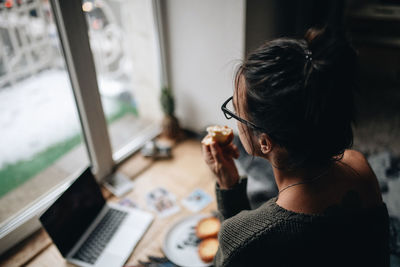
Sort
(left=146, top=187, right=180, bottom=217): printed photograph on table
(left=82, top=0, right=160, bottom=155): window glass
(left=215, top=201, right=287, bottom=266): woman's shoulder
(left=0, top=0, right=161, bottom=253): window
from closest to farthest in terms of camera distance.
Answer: (left=215, top=201, right=287, bottom=266): woman's shoulder → (left=0, top=0, right=161, bottom=253): window → (left=146, top=187, right=180, bottom=217): printed photograph on table → (left=82, top=0, right=160, bottom=155): window glass

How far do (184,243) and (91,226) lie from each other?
16.2 inches

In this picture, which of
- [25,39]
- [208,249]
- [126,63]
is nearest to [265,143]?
[208,249]

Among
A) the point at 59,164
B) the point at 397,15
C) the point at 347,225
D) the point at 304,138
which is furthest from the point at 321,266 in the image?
the point at 397,15

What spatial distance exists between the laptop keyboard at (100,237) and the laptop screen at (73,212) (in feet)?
0.14

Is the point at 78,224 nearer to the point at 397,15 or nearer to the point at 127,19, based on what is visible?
the point at 127,19

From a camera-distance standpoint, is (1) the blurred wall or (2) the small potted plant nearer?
(1) the blurred wall

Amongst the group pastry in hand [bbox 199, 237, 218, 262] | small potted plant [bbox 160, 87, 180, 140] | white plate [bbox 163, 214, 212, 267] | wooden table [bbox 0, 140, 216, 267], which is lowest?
wooden table [bbox 0, 140, 216, 267]

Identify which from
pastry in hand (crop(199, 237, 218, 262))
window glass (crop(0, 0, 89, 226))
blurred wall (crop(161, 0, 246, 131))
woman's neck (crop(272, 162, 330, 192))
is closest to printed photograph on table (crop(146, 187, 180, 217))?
pastry in hand (crop(199, 237, 218, 262))

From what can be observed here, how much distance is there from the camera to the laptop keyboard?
124cm

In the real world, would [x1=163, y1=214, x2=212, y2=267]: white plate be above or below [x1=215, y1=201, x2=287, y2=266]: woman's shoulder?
below

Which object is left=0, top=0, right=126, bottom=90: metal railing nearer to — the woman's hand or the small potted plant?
the small potted plant

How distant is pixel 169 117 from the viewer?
1.97 meters

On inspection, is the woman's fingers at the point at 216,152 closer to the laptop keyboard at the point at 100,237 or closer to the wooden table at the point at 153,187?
the wooden table at the point at 153,187

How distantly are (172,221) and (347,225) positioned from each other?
0.85 meters
